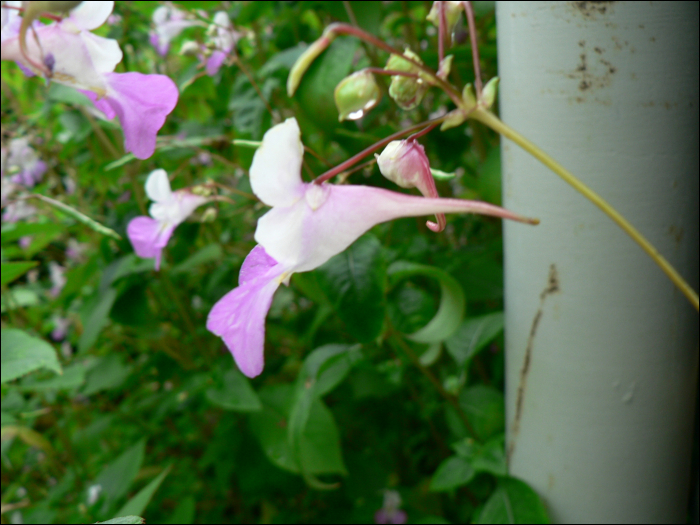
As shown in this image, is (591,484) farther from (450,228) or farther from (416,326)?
(450,228)

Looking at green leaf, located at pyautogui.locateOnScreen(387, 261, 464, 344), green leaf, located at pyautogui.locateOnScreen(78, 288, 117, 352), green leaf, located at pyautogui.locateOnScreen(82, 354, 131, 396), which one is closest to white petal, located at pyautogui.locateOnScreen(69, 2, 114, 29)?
green leaf, located at pyautogui.locateOnScreen(387, 261, 464, 344)

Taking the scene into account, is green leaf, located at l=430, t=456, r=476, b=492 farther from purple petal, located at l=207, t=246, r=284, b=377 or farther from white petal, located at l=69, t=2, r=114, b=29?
white petal, located at l=69, t=2, r=114, b=29

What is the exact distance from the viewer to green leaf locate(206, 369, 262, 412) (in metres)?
0.75

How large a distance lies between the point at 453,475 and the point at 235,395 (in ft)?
1.11

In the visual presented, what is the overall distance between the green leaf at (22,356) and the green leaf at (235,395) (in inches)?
10.3

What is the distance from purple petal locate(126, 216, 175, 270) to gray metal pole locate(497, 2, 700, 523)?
0.36m

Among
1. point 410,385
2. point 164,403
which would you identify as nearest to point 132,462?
point 164,403

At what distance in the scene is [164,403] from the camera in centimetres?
89

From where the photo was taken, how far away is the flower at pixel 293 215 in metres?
0.22

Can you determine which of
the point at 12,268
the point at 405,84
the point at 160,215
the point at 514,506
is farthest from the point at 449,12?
the point at 12,268

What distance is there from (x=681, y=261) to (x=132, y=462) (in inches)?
30.5

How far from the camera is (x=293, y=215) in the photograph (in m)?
0.23

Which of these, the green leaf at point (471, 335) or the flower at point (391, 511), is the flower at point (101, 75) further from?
the flower at point (391, 511)

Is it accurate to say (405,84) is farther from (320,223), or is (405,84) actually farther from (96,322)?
(96,322)
